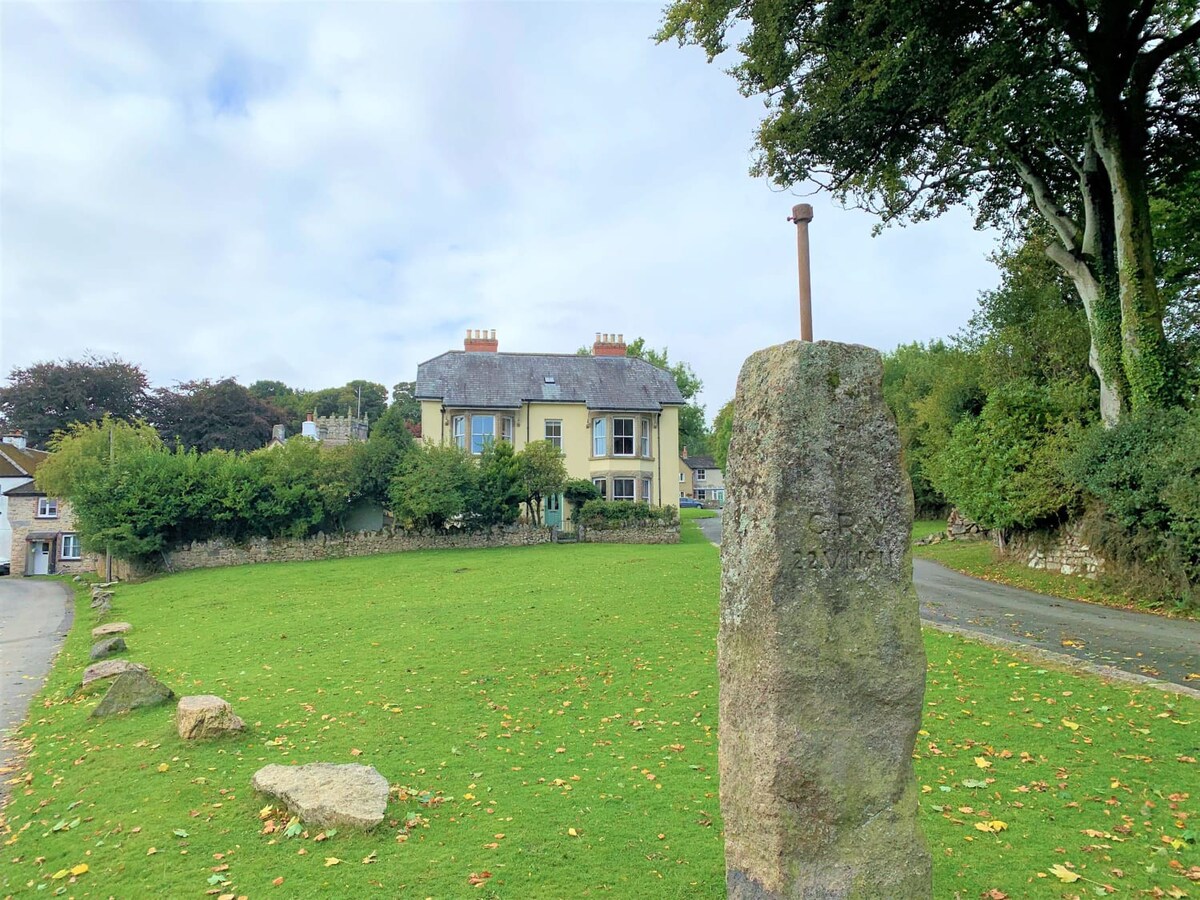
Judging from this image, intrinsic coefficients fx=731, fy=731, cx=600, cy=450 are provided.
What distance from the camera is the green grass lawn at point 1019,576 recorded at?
16.5 meters

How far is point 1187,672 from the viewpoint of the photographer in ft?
33.4

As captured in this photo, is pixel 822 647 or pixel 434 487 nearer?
pixel 822 647

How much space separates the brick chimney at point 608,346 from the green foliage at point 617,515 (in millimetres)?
11480

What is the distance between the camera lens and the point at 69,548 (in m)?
47.6

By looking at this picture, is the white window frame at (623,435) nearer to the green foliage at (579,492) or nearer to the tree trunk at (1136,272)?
the green foliage at (579,492)

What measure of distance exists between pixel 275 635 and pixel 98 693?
4.23 m

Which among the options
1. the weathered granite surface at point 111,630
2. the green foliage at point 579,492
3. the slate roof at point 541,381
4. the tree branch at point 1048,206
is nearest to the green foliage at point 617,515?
the green foliage at point 579,492

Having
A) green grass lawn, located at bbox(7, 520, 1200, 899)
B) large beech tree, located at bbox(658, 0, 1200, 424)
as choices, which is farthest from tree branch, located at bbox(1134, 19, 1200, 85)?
green grass lawn, located at bbox(7, 520, 1200, 899)

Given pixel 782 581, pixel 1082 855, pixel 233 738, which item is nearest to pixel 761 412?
pixel 782 581

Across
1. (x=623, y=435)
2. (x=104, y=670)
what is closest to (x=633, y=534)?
→ (x=623, y=435)

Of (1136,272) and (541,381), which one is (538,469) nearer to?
(541,381)

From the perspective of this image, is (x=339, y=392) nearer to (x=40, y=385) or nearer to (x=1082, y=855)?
(x=40, y=385)

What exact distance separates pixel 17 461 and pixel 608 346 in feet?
136

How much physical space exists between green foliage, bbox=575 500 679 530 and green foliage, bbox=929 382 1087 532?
1596cm
